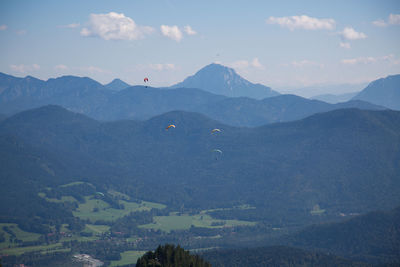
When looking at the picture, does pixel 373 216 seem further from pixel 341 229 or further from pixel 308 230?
pixel 308 230

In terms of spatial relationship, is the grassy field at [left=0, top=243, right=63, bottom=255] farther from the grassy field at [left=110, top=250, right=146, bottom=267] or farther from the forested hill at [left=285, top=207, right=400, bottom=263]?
the forested hill at [left=285, top=207, right=400, bottom=263]

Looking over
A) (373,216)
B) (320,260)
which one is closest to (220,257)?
(320,260)

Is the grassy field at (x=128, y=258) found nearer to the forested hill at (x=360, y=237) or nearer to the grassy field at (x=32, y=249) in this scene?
the grassy field at (x=32, y=249)

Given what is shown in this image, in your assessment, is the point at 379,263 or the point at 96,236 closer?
the point at 379,263

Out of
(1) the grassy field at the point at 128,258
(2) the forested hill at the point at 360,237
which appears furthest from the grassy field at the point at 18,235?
(2) the forested hill at the point at 360,237

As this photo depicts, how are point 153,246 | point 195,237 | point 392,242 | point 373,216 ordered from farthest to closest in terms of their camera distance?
point 195,237, point 153,246, point 373,216, point 392,242

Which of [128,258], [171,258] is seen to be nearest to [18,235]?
[128,258]
